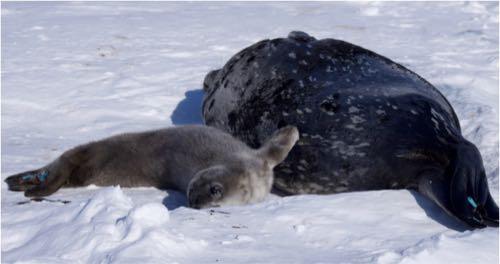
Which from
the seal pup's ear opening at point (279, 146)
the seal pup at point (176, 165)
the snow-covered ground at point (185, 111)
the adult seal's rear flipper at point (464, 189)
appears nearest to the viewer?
the snow-covered ground at point (185, 111)

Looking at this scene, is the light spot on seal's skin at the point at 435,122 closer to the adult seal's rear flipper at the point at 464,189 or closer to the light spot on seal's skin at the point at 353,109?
the adult seal's rear flipper at the point at 464,189

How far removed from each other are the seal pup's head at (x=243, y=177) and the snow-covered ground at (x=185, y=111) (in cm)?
20

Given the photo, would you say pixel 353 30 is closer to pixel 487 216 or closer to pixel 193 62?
pixel 193 62

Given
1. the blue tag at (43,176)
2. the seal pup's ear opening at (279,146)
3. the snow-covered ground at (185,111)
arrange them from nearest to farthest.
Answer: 1. the snow-covered ground at (185,111)
2. the seal pup's ear opening at (279,146)
3. the blue tag at (43,176)

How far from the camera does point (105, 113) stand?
4.53 metres

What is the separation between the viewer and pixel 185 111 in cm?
462

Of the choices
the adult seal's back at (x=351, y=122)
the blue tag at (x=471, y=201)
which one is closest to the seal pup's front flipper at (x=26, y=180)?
the adult seal's back at (x=351, y=122)

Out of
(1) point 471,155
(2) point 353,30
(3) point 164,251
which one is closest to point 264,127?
(1) point 471,155

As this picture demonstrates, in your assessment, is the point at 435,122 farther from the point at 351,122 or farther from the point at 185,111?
the point at 185,111

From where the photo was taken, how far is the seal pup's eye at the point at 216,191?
290cm

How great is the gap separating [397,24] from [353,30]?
0.69 m

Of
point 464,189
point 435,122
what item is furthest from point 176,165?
point 464,189

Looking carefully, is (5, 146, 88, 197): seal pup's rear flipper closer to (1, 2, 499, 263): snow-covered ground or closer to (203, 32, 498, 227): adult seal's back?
(1, 2, 499, 263): snow-covered ground

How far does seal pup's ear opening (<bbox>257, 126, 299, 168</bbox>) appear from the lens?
314 cm
